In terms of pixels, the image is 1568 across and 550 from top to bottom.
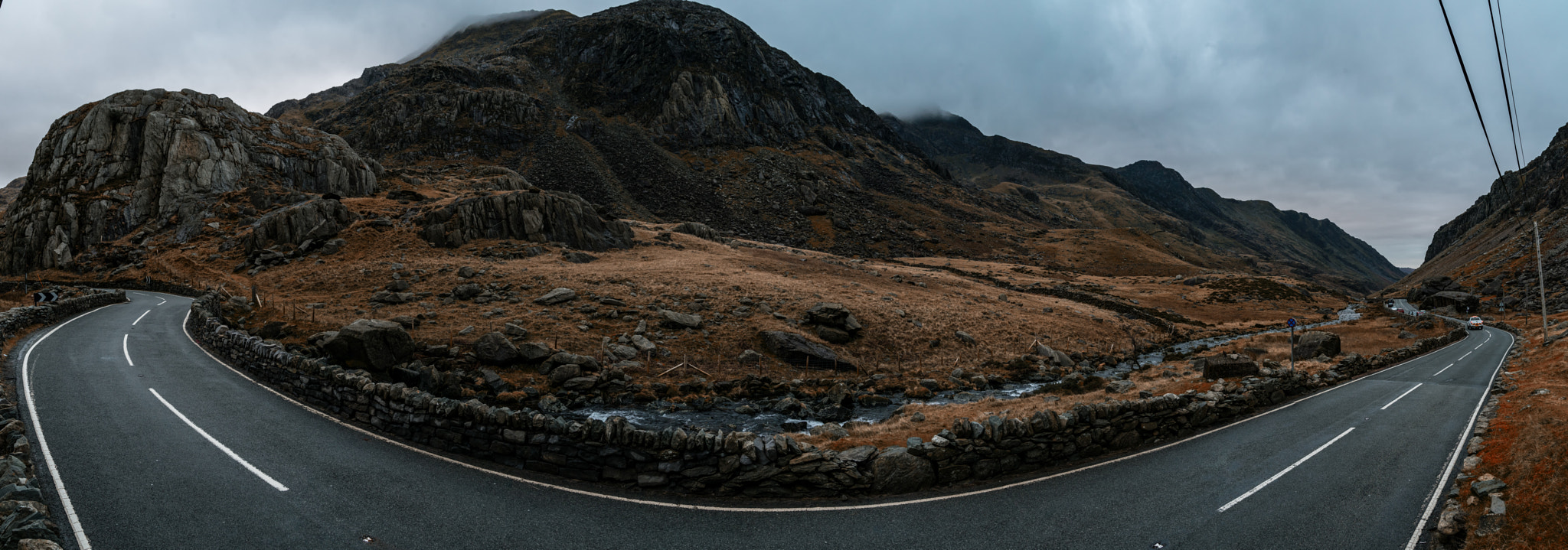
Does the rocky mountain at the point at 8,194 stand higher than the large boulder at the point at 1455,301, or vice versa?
the rocky mountain at the point at 8,194

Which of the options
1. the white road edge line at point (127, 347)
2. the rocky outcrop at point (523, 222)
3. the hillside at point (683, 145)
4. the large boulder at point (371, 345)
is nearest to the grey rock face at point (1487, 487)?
the large boulder at point (371, 345)

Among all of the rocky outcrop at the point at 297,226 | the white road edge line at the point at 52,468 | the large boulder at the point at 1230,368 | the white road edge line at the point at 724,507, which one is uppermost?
the rocky outcrop at the point at 297,226

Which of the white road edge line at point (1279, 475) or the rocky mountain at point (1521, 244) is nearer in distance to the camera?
the white road edge line at point (1279, 475)

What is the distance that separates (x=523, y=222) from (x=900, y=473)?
4844 centimetres

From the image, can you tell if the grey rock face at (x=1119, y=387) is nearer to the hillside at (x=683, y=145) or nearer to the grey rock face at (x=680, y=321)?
the grey rock face at (x=680, y=321)

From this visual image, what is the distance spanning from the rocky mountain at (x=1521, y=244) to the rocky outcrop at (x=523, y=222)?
228 ft

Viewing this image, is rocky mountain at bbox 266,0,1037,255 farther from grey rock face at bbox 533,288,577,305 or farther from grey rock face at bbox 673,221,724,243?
grey rock face at bbox 533,288,577,305

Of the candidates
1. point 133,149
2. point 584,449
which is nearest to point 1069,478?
point 584,449

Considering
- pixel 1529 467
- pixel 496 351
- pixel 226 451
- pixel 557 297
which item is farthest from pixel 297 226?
pixel 1529 467

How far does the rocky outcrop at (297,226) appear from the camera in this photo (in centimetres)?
4528

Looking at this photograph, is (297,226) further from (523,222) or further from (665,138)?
(665,138)

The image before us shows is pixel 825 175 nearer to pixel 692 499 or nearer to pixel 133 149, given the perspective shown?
pixel 133 149

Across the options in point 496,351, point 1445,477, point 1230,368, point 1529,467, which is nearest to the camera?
point 1529,467

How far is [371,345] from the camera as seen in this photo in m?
19.4
